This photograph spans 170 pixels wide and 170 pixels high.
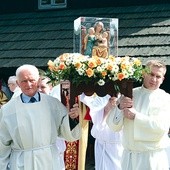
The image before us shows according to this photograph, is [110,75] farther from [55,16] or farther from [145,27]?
[55,16]

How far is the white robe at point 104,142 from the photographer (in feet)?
24.5

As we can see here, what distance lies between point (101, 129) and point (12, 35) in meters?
Result: 4.96

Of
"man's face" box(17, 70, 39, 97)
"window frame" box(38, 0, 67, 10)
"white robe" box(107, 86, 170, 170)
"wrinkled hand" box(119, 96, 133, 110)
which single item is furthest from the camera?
"window frame" box(38, 0, 67, 10)

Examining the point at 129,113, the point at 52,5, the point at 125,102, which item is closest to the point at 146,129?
the point at 129,113

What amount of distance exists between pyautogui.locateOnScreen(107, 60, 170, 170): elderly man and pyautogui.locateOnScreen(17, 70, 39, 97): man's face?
0.94m

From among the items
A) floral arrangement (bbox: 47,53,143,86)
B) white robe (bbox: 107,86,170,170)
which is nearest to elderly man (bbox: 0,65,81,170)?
floral arrangement (bbox: 47,53,143,86)

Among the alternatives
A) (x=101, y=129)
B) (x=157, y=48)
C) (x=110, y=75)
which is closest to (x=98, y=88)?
(x=110, y=75)

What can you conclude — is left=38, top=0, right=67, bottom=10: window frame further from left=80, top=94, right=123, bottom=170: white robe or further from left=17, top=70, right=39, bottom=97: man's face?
left=17, top=70, right=39, bottom=97: man's face

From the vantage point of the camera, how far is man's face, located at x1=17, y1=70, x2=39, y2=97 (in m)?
5.74

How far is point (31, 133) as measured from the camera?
585cm

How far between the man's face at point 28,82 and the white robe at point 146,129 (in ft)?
3.24

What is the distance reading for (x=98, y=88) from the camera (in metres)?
6.03

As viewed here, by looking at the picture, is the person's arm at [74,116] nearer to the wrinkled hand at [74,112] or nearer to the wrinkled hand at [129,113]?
the wrinkled hand at [74,112]

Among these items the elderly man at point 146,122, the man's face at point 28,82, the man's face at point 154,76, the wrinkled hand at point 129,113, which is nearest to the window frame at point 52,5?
the elderly man at point 146,122
